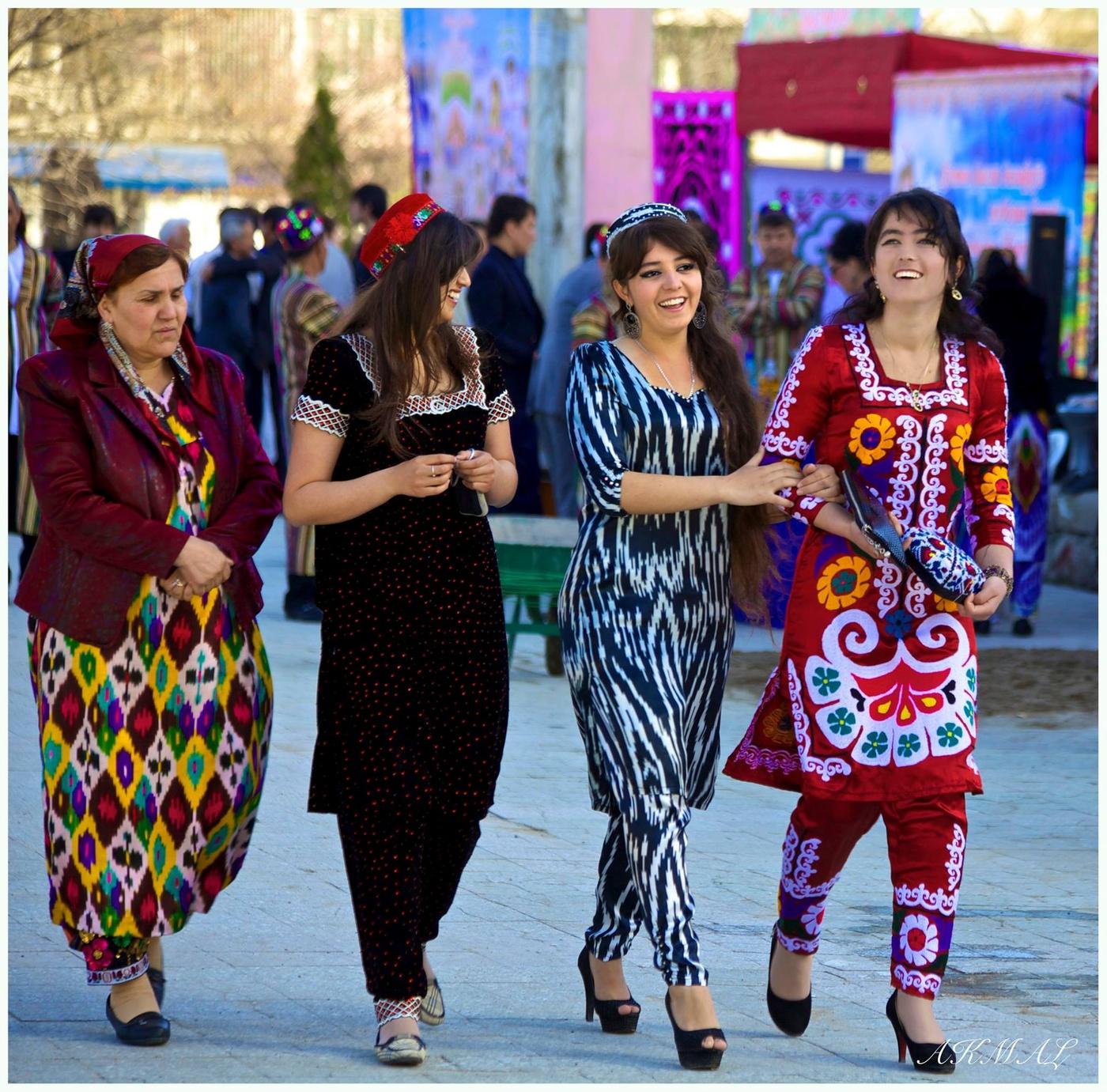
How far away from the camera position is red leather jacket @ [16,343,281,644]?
434 cm

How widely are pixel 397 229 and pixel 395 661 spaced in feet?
3.10

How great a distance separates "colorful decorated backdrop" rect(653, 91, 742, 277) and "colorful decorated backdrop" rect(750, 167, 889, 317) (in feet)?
0.82

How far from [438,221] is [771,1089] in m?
1.97

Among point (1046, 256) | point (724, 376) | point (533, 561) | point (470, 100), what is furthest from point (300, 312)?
point (724, 376)

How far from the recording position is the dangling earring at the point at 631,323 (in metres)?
4.53

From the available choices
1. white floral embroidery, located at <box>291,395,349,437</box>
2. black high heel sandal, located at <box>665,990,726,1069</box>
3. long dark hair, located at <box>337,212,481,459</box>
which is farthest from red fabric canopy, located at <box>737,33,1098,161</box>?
black high heel sandal, located at <box>665,990,726,1069</box>

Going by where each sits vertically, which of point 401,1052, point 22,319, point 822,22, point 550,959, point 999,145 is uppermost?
point 822,22

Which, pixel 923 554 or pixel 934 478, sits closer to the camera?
pixel 923 554

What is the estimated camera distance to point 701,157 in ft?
52.1

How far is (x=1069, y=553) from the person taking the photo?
520 inches

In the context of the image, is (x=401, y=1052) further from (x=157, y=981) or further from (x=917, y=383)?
(x=917, y=383)

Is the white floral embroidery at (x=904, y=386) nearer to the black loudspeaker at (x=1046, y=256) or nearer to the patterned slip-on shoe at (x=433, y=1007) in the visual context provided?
the patterned slip-on shoe at (x=433, y=1007)

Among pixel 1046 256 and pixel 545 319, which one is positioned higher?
pixel 1046 256

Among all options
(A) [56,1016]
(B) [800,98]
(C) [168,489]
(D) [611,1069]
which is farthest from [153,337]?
(B) [800,98]
